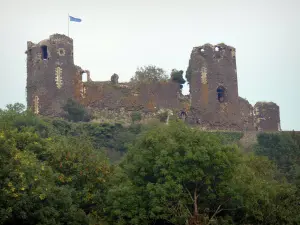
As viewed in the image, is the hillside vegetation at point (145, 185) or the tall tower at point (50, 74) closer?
the hillside vegetation at point (145, 185)

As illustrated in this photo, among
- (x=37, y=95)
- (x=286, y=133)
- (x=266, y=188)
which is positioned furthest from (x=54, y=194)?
(x=286, y=133)

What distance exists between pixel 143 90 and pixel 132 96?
3.01 feet

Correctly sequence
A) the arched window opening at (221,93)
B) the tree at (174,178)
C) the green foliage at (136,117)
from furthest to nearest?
the arched window opening at (221,93)
the green foliage at (136,117)
the tree at (174,178)

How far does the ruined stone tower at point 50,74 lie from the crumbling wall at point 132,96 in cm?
160

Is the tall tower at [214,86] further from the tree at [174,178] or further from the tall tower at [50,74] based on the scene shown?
the tree at [174,178]

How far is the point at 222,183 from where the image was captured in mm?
24328

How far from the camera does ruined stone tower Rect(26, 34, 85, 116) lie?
1770 inches

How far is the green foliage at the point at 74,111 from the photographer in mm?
44219

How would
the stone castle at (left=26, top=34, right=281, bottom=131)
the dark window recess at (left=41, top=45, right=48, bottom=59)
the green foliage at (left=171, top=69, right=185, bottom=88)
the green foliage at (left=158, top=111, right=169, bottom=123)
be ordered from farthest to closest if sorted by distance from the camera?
1. the green foliage at (left=171, top=69, right=185, bottom=88)
2. the dark window recess at (left=41, top=45, right=48, bottom=59)
3. the green foliage at (left=158, top=111, right=169, bottom=123)
4. the stone castle at (left=26, top=34, right=281, bottom=131)

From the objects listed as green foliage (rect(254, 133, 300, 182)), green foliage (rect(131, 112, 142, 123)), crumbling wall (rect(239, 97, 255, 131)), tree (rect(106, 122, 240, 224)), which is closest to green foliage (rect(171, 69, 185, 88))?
green foliage (rect(131, 112, 142, 123))

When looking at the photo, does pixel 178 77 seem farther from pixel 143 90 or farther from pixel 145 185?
pixel 145 185

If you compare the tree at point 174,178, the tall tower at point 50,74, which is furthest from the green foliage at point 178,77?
the tree at point 174,178

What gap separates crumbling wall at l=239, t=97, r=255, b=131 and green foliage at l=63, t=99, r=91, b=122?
1180 cm

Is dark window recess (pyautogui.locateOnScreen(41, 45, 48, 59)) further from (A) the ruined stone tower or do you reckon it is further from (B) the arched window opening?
(B) the arched window opening
